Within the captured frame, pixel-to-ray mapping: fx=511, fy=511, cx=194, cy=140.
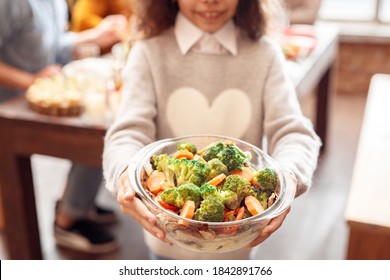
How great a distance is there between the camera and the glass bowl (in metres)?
0.55

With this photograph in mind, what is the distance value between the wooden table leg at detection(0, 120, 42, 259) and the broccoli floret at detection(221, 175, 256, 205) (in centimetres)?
95

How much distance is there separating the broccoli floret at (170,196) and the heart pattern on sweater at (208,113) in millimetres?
282

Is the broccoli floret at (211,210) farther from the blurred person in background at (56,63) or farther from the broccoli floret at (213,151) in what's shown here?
the blurred person in background at (56,63)

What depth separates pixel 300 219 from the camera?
185 centimetres

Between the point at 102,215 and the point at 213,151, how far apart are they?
1.31 m

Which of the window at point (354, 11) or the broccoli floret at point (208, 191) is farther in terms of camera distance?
the window at point (354, 11)

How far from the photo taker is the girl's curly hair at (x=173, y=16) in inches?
35.1

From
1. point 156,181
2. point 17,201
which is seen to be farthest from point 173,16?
point 17,201

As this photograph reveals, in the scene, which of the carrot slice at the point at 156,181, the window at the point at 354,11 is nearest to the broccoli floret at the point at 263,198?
the carrot slice at the point at 156,181

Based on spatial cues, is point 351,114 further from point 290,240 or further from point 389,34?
point 290,240

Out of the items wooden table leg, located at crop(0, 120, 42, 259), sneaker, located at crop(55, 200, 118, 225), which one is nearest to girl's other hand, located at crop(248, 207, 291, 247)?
wooden table leg, located at crop(0, 120, 42, 259)

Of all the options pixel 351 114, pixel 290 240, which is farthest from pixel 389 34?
pixel 290 240

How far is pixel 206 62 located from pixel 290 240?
40.1 inches

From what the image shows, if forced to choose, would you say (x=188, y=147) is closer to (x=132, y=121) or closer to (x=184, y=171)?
(x=184, y=171)
